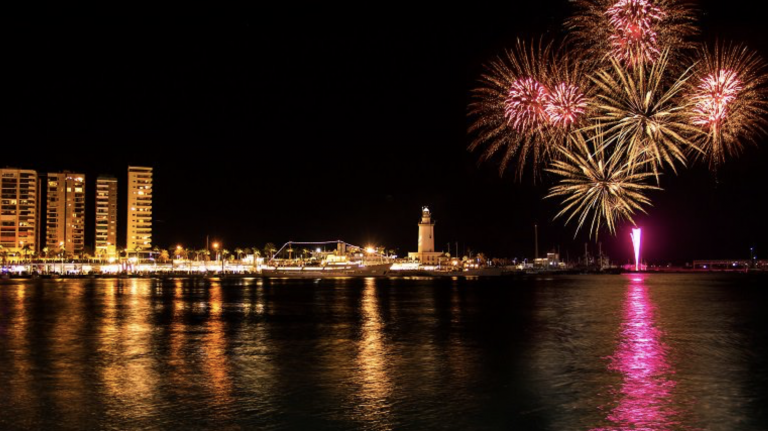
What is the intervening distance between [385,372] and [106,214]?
175941 mm

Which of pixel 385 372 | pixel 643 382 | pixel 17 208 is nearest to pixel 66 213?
pixel 17 208

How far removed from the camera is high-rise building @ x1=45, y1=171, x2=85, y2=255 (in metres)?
162

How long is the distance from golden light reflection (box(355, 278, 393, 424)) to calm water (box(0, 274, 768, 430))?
0.04 meters

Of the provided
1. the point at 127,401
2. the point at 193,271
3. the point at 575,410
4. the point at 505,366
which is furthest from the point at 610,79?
the point at 193,271

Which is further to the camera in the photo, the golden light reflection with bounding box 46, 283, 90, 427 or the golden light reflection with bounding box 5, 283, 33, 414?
the golden light reflection with bounding box 5, 283, 33, 414

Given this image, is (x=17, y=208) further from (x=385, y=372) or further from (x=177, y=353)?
(x=385, y=372)

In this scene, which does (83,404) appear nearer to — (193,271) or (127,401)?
(127,401)

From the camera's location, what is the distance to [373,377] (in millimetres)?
12922

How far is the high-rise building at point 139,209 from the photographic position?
559ft

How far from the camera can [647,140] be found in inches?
978

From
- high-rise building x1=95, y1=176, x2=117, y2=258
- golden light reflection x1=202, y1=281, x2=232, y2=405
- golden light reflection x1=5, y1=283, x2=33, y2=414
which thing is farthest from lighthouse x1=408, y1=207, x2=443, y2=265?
golden light reflection x1=202, y1=281, x2=232, y2=405

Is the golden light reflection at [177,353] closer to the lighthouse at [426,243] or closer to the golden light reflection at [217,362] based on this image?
the golden light reflection at [217,362]

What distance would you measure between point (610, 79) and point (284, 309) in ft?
57.6

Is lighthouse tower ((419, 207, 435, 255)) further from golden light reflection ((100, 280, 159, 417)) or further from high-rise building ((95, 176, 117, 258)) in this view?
golden light reflection ((100, 280, 159, 417))
